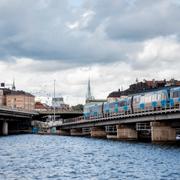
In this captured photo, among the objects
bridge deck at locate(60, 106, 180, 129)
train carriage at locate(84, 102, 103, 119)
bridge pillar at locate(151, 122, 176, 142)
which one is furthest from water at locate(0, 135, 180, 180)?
train carriage at locate(84, 102, 103, 119)

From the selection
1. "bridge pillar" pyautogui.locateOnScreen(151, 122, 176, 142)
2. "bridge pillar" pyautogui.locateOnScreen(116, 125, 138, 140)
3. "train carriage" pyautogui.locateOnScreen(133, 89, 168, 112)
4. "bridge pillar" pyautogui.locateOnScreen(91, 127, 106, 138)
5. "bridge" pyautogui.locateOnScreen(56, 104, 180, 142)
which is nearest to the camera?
"bridge" pyautogui.locateOnScreen(56, 104, 180, 142)

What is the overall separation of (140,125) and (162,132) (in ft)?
117

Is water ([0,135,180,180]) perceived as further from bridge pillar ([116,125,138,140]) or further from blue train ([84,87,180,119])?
bridge pillar ([116,125,138,140])

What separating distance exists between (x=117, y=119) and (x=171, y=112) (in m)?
35.1

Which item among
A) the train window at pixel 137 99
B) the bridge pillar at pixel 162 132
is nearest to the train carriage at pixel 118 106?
the train window at pixel 137 99

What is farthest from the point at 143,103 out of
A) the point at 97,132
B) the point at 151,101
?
the point at 97,132

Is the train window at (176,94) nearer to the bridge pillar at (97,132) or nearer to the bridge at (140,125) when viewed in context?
the bridge at (140,125)

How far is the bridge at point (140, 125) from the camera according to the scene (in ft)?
390

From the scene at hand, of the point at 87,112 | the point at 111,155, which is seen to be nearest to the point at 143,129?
the point at 87,112

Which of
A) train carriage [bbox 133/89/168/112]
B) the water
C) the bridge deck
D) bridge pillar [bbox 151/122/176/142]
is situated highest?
train carriage [bbox 133/89/168/112]

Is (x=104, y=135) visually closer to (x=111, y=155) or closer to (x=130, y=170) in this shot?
(x=111, y=155)

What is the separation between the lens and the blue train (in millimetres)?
120750

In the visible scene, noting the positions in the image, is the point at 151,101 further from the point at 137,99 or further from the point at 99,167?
the point at 99,167

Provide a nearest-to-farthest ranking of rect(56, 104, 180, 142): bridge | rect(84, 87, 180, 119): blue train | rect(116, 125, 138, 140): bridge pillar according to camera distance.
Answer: rect(56, 104, 180, 142): bridge < rect(84, 87, 180, 119): blue train < rect(116, 125, 138, 140): bridge pillar
